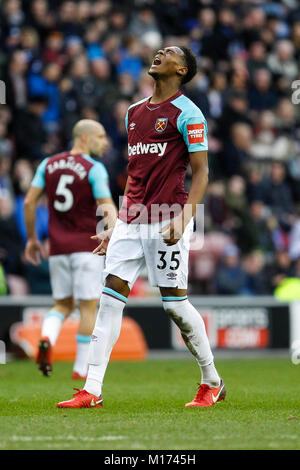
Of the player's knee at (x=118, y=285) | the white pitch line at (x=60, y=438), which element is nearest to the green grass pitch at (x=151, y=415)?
the white pitch line at (x=60, y=438)

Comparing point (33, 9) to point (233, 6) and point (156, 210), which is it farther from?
point (156, 210)

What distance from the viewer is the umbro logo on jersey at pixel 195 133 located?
6582mm

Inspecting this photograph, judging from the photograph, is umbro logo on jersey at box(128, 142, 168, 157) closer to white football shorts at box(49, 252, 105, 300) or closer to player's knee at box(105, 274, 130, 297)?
player's knee at box(105, 274, 130, 297)

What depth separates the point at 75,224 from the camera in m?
9.66

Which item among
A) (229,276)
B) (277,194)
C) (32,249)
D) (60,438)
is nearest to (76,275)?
(32,249)

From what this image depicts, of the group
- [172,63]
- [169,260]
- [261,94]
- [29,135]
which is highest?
[261,94]

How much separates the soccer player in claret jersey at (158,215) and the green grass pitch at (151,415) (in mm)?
411

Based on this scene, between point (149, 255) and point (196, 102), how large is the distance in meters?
10.4

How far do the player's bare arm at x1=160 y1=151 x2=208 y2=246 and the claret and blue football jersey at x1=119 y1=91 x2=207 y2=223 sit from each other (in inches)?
8.4

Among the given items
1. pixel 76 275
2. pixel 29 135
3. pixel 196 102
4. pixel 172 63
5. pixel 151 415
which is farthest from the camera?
pixel 196 102

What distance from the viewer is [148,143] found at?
22.3 ft

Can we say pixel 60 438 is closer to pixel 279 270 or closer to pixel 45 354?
pixel 45 354

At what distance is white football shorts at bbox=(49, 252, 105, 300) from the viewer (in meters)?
9.54

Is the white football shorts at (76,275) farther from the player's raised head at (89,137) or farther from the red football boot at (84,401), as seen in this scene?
the red football boot at (84,401)
